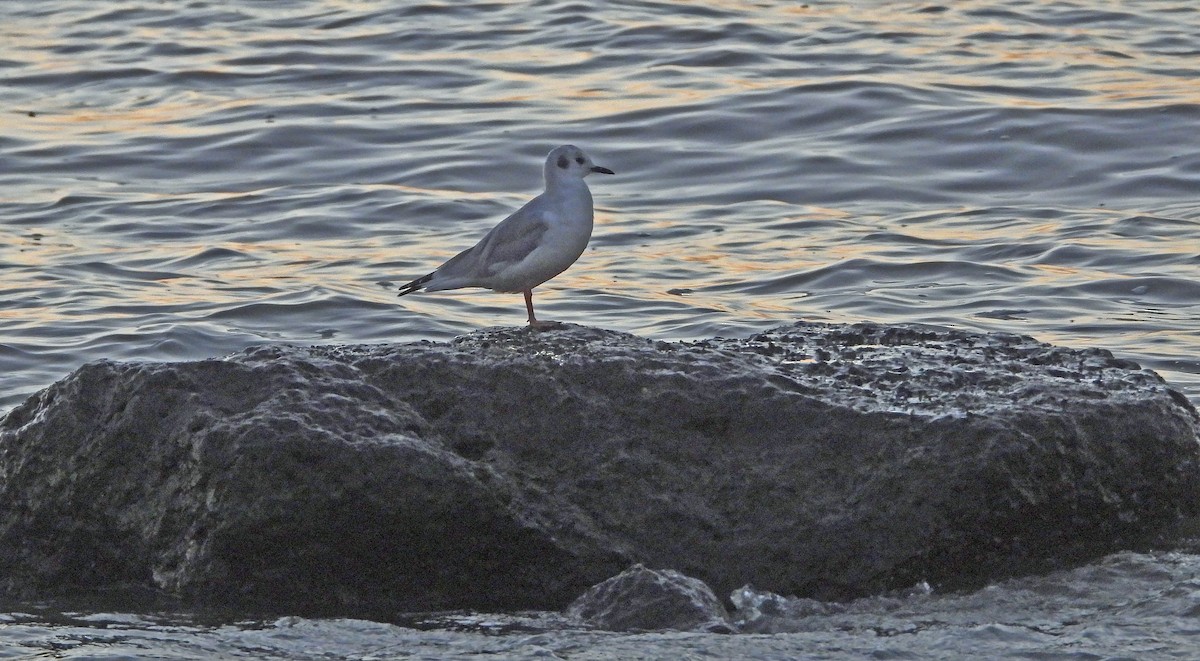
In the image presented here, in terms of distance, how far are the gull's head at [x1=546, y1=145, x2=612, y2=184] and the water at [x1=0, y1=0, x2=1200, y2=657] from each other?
7.03 feet

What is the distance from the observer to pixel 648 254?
32.8ft

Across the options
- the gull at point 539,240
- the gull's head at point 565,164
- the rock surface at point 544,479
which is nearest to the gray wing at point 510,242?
the gull at point 539,240

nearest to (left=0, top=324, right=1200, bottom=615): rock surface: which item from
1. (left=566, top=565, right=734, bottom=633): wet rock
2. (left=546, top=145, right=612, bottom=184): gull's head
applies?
(left=566, top=565, right=734, bottom=633): wet rock

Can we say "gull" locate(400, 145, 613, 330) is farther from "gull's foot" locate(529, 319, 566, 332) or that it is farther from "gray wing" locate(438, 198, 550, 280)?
"gull's foot" locate(529, 319, 566, 332)

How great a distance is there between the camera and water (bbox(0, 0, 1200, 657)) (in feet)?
29.8

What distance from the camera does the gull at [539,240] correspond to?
630 cm

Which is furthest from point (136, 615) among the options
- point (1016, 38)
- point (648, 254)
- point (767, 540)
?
point (1016, 38)

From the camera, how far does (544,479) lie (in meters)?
4.70

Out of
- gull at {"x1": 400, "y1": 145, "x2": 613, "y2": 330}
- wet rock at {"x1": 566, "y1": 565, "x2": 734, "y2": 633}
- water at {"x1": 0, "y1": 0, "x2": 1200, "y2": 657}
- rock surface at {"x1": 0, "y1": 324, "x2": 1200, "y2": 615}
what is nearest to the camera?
wet rock at {"x1": 566, "y1": 565, "x2": 734, "y2": 633}

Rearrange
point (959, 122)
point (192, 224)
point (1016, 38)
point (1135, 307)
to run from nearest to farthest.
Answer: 1. point (1135, 307)
2. point (192, 224)
3. point (959, 122)
4. point (1016, 38)

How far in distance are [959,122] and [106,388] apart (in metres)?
8.82

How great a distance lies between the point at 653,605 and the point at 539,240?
7.50 ft

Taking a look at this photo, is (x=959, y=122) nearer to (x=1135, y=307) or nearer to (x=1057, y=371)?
(x=1135, y=307)

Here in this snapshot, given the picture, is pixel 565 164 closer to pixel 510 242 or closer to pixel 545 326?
pixel 510 242
